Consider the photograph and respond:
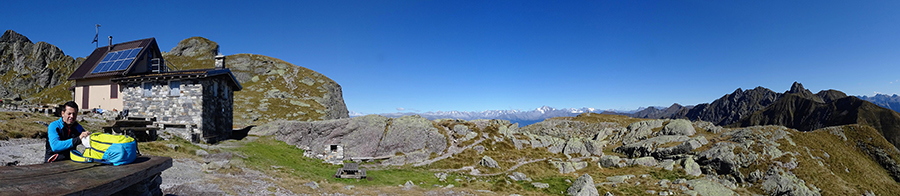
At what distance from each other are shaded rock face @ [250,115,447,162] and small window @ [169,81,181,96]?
28.8 feet

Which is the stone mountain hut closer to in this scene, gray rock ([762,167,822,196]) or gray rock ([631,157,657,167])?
gray rock ([631,157,657,167])

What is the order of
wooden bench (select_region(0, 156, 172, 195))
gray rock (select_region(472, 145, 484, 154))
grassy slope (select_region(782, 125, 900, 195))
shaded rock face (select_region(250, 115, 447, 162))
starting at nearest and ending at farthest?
wooden bench (select_region(0, 156, 172, 195)) → grassy slope (select_region(782, 125, 900, 195)) → shaded rock face (select_region(250, 115, 447, 162)) → gray rock (select_region(472, 145, 484, 154))

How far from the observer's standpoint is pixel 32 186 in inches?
197

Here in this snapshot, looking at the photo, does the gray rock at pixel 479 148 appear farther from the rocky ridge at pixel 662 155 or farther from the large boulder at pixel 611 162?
the large boulder at pixel 611 162

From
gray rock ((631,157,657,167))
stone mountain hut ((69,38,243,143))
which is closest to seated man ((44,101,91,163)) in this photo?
stone mountain hut ((69,38,243,143))

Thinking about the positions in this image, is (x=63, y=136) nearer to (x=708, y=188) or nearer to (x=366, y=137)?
(x=366, y=137)

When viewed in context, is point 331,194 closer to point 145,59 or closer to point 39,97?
point 145,59

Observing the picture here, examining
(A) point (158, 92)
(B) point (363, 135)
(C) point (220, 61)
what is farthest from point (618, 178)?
(C) point (220, 61)

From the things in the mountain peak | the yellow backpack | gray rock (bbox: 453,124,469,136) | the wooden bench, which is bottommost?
gray rock (bbox: 453,124,469,136)

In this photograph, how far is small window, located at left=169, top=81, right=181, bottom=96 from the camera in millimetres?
32531

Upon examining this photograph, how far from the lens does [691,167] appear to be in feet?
108

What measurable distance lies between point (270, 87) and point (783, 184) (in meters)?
101

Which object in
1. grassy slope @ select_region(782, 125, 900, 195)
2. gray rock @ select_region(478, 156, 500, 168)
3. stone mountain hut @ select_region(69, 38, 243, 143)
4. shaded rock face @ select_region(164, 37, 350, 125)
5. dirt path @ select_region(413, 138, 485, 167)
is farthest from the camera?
shaded rock face @ select_region(164, 37, 350, 125)

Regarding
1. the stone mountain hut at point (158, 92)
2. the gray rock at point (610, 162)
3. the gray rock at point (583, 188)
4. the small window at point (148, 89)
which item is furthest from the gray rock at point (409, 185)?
the small window at point (148, 89)
